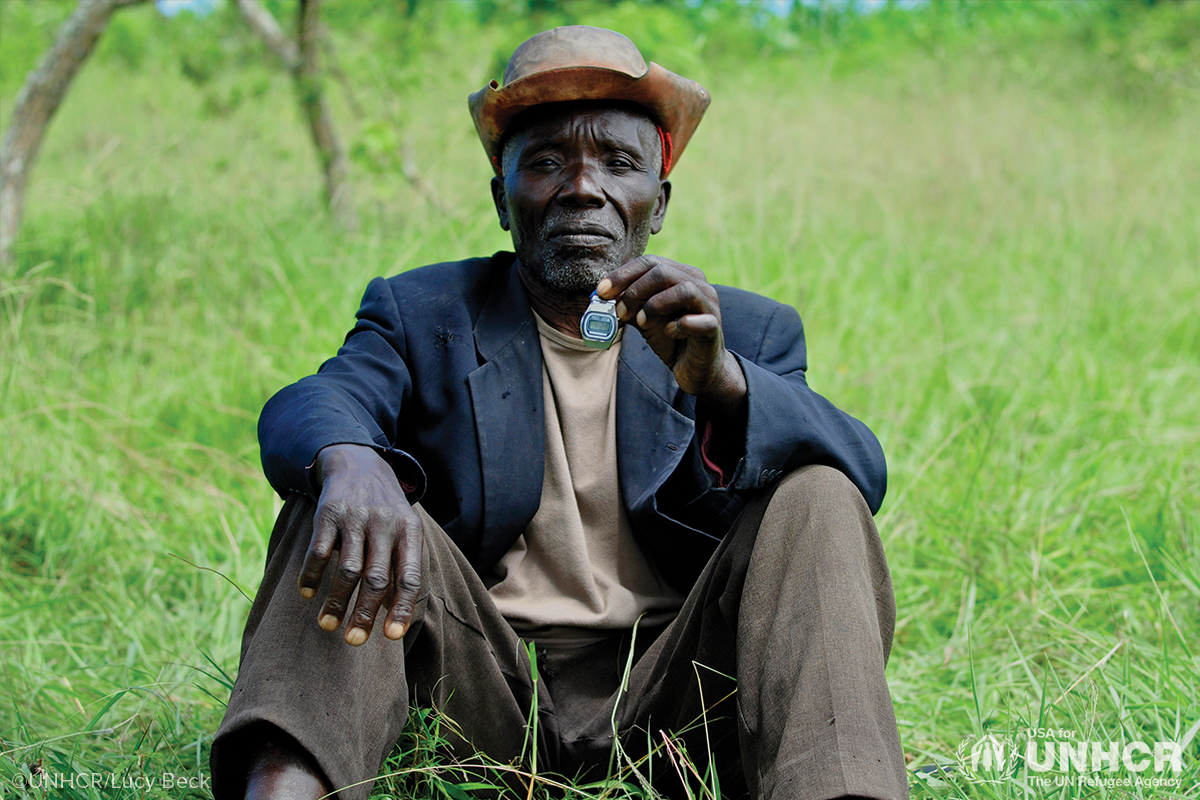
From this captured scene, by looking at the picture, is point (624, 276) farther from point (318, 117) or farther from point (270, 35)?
point (270, 35)

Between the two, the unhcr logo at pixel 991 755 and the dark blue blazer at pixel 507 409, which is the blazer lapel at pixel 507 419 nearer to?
the dark blue blazer at pixel 507 409

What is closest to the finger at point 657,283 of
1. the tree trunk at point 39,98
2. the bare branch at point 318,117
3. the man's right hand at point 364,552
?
the man's right hand at point 364,552

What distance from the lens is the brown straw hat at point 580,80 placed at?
2.17 m

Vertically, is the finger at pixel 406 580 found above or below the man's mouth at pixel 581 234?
below

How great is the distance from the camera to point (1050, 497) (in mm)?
3412

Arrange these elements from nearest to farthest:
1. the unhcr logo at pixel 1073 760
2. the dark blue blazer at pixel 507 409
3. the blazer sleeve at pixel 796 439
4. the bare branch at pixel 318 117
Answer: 1. the blazer sleeve at pixel 796 439
2. the unhcr logo at pixel 1073 760
3. the dark blue blazer at pixel 507 409
4. the bare branch at pixel 318 117

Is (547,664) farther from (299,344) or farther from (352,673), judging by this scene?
(299,344)

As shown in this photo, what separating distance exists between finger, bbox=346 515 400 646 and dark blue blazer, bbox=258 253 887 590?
1.25 feet

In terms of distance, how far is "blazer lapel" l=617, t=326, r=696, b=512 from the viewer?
2137mm

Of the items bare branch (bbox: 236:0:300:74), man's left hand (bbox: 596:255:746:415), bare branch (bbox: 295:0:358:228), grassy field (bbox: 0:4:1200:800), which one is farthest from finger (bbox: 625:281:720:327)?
bare branch (bbox: 236:0:300:74)

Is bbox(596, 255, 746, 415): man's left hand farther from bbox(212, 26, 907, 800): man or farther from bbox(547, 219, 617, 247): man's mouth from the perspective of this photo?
bbox(547, 219, 617, 247): man's mouth

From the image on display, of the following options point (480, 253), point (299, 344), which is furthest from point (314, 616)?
point (480, 253)

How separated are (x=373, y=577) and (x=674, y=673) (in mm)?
689

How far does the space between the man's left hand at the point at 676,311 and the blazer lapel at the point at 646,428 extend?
0.31 metres
